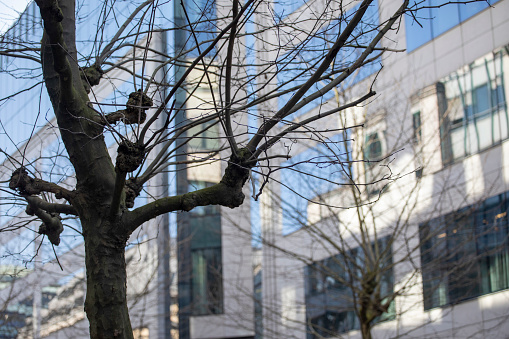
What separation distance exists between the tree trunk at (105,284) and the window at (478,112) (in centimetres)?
1296

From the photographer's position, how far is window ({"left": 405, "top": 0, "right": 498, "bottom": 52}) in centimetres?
1866

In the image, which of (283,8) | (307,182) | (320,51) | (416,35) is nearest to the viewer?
(283,8)

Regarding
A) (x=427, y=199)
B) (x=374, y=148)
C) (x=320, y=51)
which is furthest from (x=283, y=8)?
(x=427, y=199)

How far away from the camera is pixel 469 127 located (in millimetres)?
17609

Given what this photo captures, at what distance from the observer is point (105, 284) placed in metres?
5.47

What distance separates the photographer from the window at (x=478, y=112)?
1731 cm

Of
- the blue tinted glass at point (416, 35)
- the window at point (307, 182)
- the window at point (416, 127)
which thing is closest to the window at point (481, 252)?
the window at point (416, 127)

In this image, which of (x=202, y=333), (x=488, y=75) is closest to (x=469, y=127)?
(x=488, y=75)

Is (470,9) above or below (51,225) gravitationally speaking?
above

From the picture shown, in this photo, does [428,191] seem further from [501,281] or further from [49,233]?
[49,233]

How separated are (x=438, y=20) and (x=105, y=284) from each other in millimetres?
16279

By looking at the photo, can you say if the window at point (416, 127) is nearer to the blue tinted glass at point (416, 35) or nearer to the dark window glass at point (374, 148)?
the dark window glass at point (374, 148)

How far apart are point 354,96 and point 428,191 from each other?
4379mm

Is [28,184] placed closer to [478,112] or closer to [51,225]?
[51,225]
